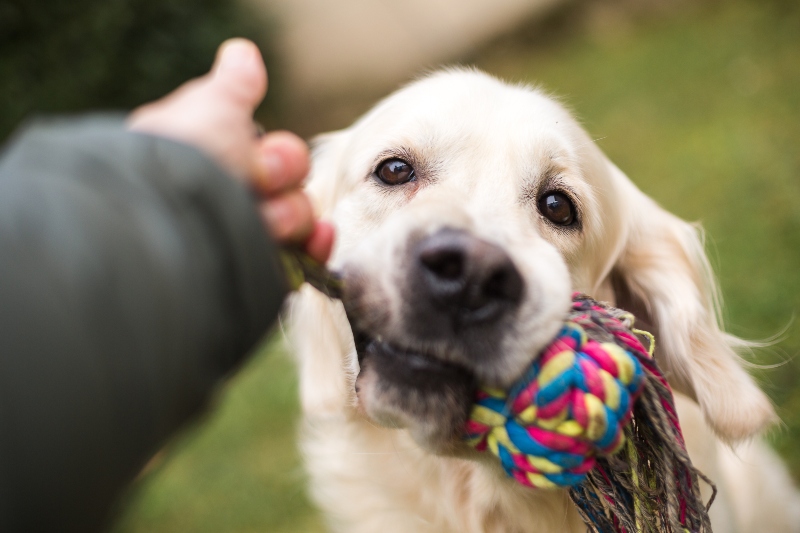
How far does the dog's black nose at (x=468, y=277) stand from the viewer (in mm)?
1211

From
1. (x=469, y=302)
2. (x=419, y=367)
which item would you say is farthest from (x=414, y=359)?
(x=469, y=302)

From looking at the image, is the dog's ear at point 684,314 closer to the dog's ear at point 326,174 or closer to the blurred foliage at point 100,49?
the dog's ear at point 326,174

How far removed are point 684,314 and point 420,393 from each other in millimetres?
1021

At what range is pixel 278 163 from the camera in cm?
106

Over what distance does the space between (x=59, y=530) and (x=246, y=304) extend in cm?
38

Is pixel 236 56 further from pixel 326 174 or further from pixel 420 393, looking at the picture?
pixel 326 174

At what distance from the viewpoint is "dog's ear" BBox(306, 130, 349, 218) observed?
2.27 metres

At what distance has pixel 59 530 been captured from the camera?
0.83 metres

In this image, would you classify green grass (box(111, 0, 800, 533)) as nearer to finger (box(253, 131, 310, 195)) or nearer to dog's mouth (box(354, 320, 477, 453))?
dog's mouth (box(354, 320, 477, 453))

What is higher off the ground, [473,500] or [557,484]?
[557,484]

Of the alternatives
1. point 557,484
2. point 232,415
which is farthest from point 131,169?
point 232,415

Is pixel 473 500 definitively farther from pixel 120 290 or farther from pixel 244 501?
pixel 244 501

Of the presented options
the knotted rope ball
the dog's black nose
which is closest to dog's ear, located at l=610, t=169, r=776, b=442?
the knotted rope ball

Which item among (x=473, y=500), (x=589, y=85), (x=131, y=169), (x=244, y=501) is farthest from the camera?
(x=589, y=85)
